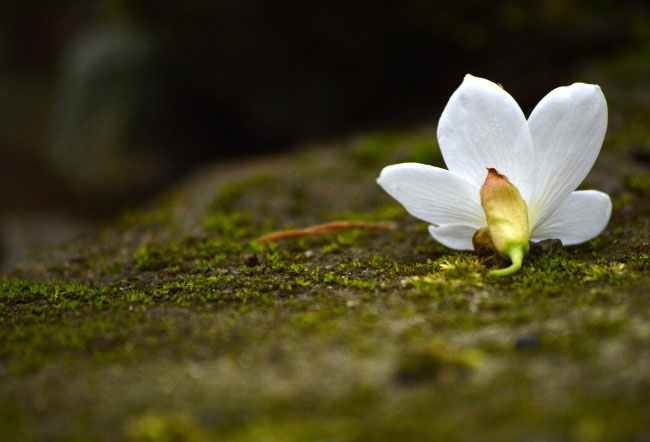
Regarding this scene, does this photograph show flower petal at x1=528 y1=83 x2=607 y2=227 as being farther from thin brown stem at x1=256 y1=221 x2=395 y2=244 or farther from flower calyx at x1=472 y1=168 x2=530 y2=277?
thin brown stem at x1=256 y1=221 x2=395 y2=244

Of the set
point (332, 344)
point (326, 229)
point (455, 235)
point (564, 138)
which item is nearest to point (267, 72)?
point (326, 229)

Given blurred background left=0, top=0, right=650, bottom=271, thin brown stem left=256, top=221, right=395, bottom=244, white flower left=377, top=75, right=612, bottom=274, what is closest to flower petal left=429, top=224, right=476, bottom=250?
white flower left=377, top=75, right=612, bottom=274

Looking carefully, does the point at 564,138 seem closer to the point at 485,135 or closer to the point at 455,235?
the point at 485,135

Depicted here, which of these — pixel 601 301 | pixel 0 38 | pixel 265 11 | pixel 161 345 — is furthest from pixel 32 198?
pixel 601 301

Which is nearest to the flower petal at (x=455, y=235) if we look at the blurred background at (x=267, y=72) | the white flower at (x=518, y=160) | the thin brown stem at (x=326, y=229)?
the white flower at (x=518, y=160)

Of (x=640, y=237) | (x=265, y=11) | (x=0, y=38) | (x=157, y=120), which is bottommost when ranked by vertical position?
(x=640, y=237)

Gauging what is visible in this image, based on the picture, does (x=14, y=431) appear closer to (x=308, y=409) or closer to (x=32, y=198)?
(x=308, y=409)
